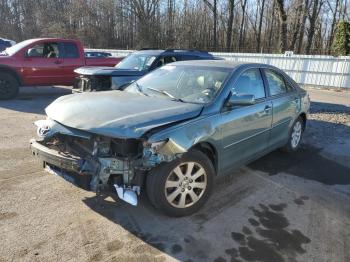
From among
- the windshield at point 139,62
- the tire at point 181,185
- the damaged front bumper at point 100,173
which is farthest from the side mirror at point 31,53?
the tire at point 181,185

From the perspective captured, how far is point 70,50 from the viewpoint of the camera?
37.3ft

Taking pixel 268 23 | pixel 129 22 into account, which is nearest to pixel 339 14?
pixel 268 23

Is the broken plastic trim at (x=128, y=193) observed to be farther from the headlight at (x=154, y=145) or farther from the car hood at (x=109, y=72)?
the car hood at (x=109, y=72)

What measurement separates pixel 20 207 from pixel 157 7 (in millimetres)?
34429

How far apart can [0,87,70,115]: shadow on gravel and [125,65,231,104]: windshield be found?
480 centimetres

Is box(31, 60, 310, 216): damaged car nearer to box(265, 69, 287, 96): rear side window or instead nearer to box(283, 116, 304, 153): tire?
box(265, 69, 287, 96): rear side window

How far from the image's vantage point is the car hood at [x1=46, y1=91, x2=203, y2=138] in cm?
336

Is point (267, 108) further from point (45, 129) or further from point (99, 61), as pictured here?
point (99, 61)

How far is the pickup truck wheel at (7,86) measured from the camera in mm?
10227

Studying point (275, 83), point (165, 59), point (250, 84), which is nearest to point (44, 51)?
point (165, 59)

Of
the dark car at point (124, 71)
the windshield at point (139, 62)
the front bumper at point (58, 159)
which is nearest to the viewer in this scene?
the front bumper at point (58, 159)

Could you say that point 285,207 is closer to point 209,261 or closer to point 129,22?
point 209,261

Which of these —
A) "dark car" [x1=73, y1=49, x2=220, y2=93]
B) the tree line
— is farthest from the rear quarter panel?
the tree line

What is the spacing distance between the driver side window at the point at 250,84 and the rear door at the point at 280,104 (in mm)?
216
